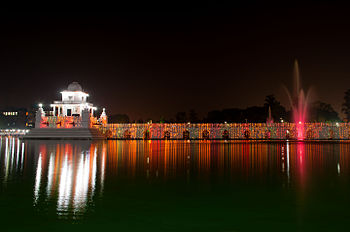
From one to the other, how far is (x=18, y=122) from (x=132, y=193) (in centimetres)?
14107

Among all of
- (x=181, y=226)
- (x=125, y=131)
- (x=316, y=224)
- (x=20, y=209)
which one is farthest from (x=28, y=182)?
(x=125, y=131)

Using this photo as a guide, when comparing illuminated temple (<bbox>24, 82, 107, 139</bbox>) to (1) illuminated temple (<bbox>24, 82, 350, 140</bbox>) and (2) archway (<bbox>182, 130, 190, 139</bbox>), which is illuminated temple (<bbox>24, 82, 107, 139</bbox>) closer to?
(1) illuminated temple (<bbox>24, 82, 350, 140</bbox>)

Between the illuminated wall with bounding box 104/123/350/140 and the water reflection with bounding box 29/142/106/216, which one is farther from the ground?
the illuminated wall with bounding box 104/123/350/140

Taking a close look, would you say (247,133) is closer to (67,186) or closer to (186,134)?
(186,134)

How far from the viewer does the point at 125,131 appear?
62812mm

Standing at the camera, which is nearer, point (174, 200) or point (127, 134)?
point (174, 200)

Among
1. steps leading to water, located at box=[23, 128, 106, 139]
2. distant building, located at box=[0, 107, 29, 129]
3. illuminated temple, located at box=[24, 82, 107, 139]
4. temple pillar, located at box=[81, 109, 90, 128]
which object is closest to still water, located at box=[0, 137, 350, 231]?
steps leading to water, located at box=[23, 128, 106, 139]

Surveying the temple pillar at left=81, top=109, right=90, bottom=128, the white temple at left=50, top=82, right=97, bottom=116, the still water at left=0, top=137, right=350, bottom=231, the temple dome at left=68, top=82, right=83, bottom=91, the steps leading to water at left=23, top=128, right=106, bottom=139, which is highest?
the temple dome at left=68, top=82, right=83, bottom=91

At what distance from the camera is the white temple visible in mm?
64250

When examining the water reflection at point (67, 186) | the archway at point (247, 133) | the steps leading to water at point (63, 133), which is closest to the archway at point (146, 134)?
the steps leading to water at point (63, 133)

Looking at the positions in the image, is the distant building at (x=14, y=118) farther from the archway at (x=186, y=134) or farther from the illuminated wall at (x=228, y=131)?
the archway at (x=186, y=134)

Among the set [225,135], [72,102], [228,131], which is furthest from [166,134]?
[72,102]

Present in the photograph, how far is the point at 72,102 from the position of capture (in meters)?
64.4

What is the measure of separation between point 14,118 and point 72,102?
287 ft
